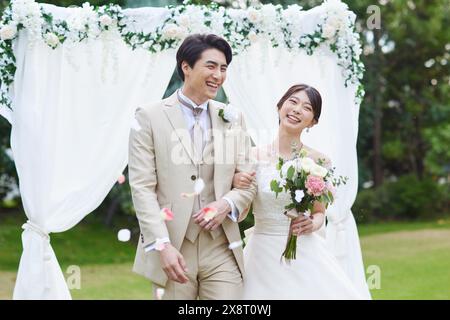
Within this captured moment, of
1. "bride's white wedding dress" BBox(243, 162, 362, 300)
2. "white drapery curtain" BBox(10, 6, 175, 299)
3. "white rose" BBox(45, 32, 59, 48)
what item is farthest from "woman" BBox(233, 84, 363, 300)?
"white rose" BBox(45, 32, 59, 48)

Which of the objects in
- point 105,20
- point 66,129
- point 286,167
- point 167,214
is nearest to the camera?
point 167,214

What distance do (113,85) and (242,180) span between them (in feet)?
6.42

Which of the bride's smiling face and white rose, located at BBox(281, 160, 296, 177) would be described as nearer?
white rose, located at BBox(281, 160, 296, 177)

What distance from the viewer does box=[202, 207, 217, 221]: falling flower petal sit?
335 centimetres

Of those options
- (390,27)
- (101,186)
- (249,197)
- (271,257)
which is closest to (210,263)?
(249,197)

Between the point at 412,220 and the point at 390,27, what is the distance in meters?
4.79

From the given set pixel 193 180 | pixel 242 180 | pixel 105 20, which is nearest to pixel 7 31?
pixel 105 20

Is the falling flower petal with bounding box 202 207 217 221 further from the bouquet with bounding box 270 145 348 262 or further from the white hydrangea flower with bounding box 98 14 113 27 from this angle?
the white hydrangea flower with bounding box 98 14 113 27

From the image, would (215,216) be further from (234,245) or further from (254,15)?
(254,15)

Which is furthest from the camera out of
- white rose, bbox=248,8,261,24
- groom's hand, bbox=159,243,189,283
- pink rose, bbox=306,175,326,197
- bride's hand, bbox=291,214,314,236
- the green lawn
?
the green lawn

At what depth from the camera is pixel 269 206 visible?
4113 mm

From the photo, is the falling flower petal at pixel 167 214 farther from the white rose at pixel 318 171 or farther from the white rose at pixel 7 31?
the white rose at pixel 7 31

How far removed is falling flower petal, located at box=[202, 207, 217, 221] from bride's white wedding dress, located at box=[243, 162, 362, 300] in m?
0.71
